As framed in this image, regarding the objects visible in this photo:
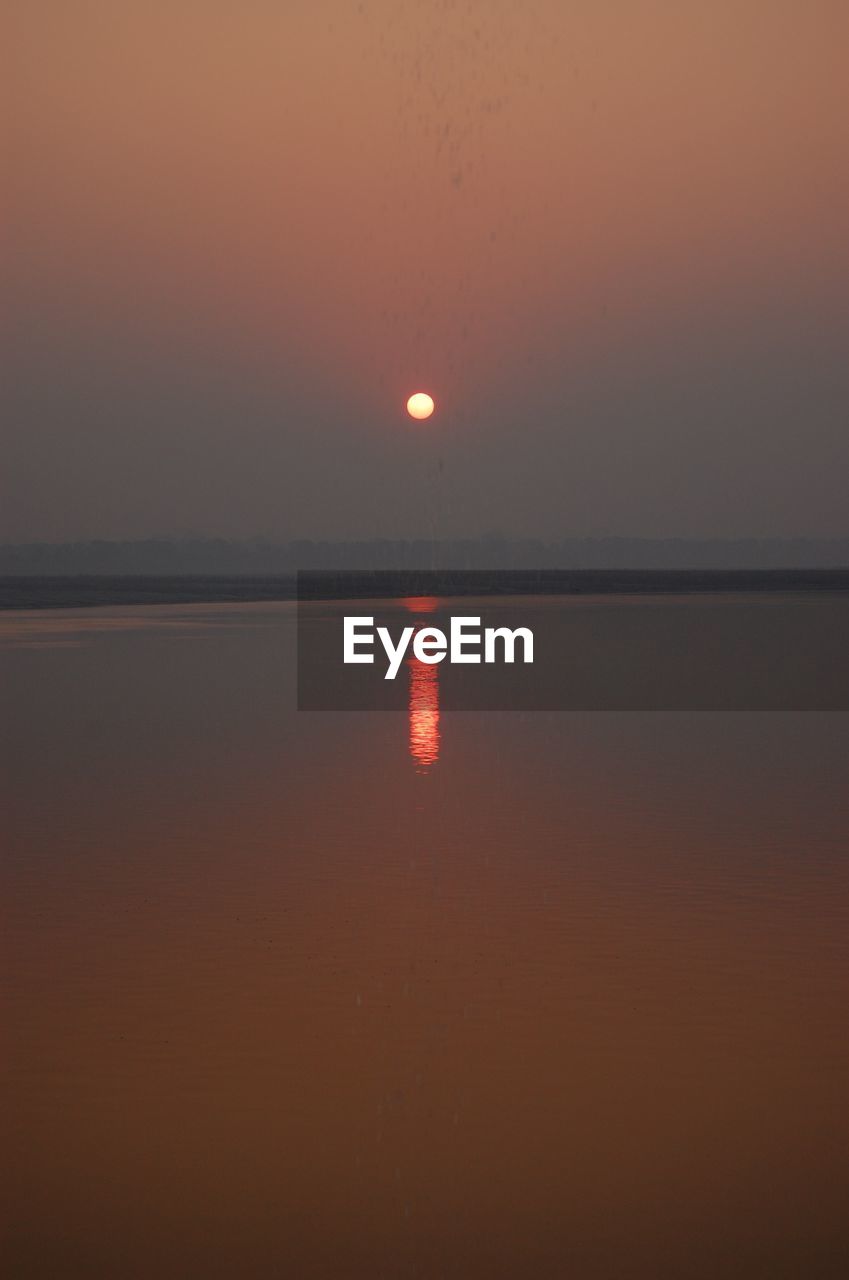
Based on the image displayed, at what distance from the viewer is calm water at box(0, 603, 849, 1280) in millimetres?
7781

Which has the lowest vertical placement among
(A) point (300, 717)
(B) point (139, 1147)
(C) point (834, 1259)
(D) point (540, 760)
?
(C) point (834, 1259)

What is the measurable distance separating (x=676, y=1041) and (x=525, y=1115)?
60.7 inches

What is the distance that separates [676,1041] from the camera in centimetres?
1032

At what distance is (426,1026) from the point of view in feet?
34.9

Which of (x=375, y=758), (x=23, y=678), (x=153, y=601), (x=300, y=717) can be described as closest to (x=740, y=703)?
(x=300, y=717)

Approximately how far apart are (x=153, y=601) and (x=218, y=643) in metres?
62.7

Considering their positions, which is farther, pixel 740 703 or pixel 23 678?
pixel 23 678

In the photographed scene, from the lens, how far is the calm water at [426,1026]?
7.78 meters

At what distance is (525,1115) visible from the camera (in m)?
9.10

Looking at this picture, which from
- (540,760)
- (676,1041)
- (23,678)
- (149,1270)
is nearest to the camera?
(149,1270)

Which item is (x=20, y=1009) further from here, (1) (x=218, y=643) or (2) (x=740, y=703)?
(1) (x=218, y=643)

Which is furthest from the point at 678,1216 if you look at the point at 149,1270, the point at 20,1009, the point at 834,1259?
the point at 20,1009

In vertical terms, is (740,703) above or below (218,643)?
below

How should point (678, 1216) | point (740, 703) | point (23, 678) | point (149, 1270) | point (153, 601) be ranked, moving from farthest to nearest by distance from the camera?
point (153, 601) < point (23, 678) < point (740, 703) < point (678, 1216) < point (149, 1270)
